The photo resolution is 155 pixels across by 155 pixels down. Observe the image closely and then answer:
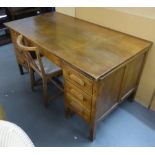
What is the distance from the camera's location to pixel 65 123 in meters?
1.73

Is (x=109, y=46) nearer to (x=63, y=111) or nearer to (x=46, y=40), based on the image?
(x=46, y=40)

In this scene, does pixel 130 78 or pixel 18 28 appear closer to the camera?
pixel 130 78

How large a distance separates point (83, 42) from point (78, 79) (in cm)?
42

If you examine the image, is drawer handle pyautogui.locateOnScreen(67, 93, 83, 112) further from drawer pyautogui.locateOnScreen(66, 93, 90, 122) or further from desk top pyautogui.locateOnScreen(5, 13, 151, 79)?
desk top pyautogui.locateOnScreen(5, 13, 151, 79)

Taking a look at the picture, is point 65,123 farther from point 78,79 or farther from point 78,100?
point 78,79

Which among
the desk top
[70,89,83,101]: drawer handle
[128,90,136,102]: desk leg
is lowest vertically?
[128,90,136,102]: desk leg

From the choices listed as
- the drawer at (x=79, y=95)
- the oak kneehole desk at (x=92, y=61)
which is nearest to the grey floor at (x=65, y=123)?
the oak kneehole desk at (x=92, y=61)

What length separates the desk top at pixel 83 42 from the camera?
4.18 ft

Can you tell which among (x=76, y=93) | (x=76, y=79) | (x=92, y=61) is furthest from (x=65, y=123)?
(x=92, y=61)

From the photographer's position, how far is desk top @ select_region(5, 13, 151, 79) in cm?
127

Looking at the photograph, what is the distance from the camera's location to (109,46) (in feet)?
4.82

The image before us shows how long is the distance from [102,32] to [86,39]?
22 centimetres

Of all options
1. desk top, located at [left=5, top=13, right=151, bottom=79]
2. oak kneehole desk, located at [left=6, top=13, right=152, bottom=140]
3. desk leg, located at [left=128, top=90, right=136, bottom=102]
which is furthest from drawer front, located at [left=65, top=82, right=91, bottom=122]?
desk leg, located at [left=128, top=90, right=136, bottom=102]
